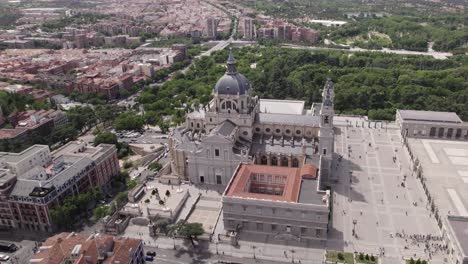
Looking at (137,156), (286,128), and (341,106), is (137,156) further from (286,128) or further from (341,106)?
(341,106)

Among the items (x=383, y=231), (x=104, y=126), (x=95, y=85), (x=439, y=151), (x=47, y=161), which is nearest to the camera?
(x=383, y=231)

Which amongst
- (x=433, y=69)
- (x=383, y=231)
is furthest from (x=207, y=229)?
(x=433, y=69)

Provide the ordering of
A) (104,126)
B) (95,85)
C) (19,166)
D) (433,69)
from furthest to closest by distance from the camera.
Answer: (433,69) < (95,85) < (104,126) < (19,166)

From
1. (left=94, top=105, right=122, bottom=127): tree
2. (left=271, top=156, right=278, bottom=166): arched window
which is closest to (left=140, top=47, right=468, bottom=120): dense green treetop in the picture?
(left=94, top=105, right=122, bottom=127): tree

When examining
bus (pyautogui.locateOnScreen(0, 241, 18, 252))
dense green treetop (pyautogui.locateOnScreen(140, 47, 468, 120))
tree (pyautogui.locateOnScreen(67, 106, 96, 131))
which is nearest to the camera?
bus (pyautogui.locateOnScreen(0, 241, 18, 252))

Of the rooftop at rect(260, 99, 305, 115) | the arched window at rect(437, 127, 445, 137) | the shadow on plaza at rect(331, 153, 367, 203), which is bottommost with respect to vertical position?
the shadow on plaza at rect(331, 153, 367, 203)

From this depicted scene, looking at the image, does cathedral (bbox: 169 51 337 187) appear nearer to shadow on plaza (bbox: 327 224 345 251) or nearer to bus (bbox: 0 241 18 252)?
shadow on plaza (bbox: 327 224 345 251)

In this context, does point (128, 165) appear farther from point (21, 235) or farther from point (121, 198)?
point (21, 235)
